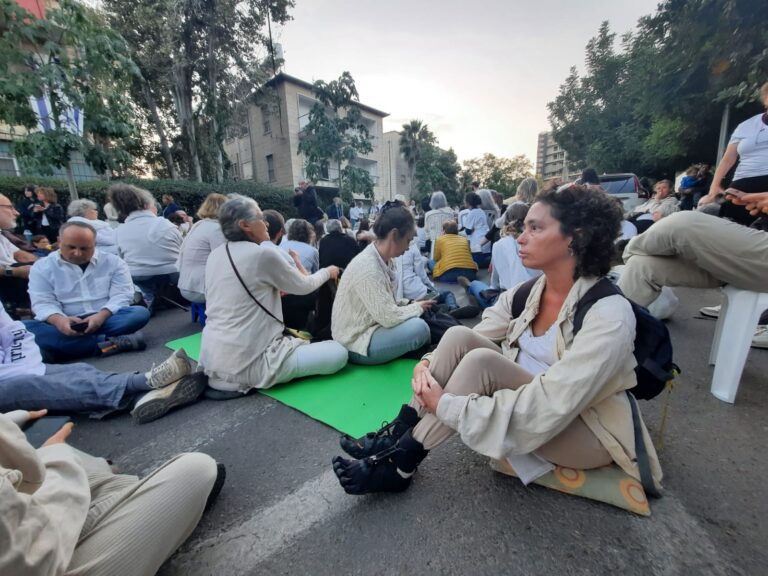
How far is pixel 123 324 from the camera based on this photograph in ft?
11.6

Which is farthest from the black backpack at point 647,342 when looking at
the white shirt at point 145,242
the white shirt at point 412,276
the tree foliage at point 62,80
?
the tree foliage at point 62,80

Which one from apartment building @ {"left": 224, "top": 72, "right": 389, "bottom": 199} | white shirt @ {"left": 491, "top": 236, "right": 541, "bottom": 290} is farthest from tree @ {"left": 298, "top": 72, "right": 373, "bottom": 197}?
white shirt @ {"left": 491, "top": 236, "right": 541, "bottom": 290}

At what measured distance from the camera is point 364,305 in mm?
2883

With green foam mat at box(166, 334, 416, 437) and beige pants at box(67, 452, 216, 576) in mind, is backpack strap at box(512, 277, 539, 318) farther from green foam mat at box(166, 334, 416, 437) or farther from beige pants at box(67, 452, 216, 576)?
beige pants at box(67, 452, 216, 576)

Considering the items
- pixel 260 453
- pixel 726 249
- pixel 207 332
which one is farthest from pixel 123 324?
pixel 726 249

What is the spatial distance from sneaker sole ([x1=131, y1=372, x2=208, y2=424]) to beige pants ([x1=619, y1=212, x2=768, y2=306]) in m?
3.20

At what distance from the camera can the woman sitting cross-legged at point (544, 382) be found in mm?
1281

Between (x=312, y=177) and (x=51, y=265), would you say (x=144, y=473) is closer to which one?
(x=51, y=265)

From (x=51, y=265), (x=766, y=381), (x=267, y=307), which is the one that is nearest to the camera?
(x=766, y=381)

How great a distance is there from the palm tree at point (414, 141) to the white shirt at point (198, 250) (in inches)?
1252

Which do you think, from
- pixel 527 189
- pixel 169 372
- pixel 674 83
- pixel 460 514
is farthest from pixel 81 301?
pixel 674 83

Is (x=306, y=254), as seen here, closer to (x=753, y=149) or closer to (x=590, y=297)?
(x=590, y=297)

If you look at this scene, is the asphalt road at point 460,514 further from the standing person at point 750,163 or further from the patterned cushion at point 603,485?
the standing person at point 750,163

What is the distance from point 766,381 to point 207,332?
4018 millimetres
